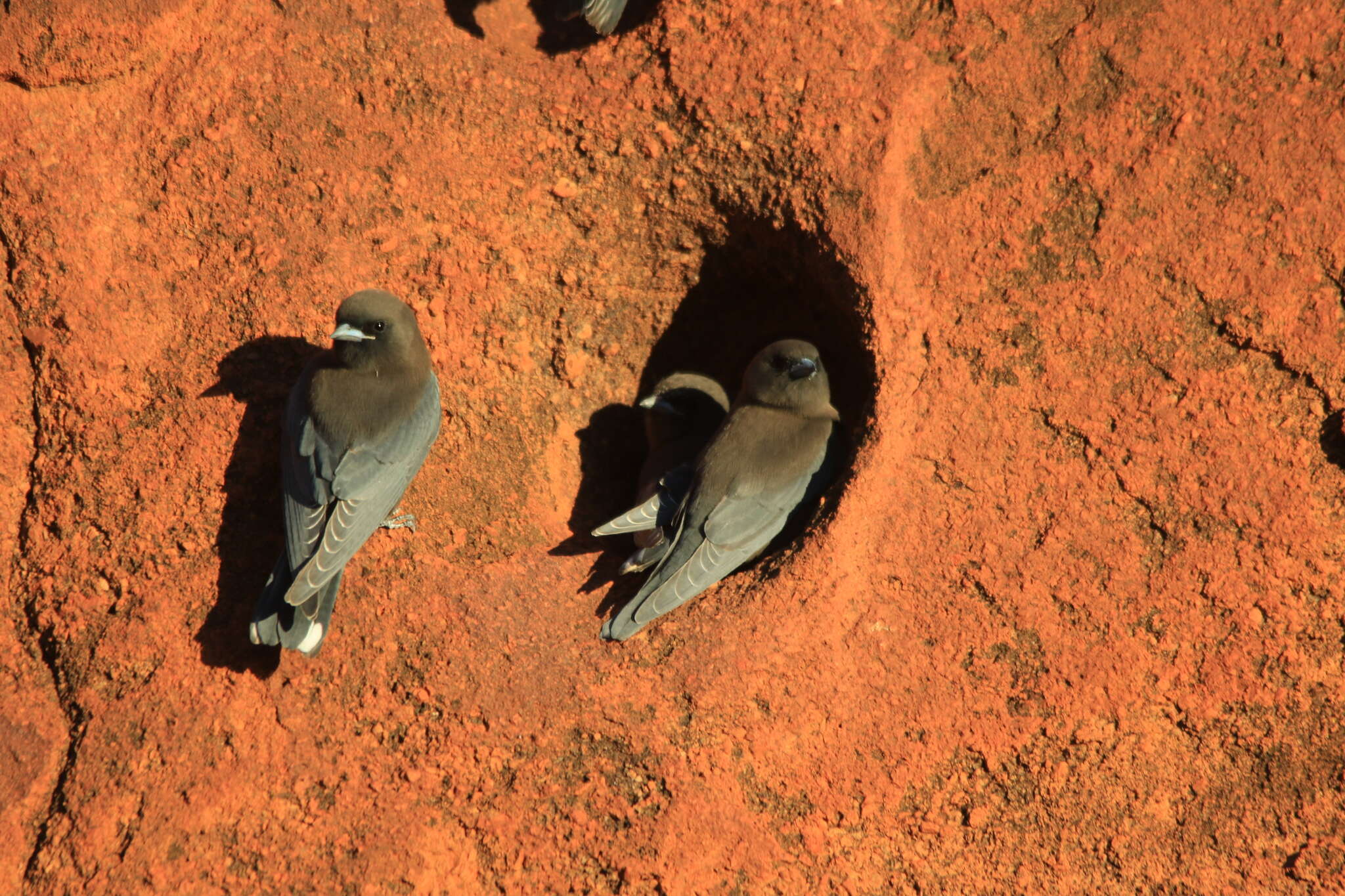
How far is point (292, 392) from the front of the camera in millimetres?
3617

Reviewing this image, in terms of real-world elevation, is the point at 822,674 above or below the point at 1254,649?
below

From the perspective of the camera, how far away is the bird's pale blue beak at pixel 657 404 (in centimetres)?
456

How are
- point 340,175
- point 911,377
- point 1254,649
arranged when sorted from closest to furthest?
1. point 1254,649
2. point 911,377
3. point 340,175

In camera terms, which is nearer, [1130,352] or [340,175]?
[1130,352]

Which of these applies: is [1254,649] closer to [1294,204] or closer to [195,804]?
[1294,204]

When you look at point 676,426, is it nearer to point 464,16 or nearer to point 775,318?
point 775,318

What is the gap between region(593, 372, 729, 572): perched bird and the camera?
4191mm

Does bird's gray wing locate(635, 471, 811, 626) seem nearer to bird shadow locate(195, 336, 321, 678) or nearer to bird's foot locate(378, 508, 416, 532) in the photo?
bird's foot locate(378, 508, 416, 532)

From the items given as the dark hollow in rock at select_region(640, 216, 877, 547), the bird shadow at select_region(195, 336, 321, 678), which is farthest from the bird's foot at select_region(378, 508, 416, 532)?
the dark hollow in rock at select_region(640, 216, 877, 547)

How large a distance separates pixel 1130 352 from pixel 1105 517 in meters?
0.62

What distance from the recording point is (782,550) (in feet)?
11.9

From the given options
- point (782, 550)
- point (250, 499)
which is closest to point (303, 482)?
point (250, 499)

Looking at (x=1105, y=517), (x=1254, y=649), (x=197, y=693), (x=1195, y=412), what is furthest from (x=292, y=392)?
(x=1254, y=649)

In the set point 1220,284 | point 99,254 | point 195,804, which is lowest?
point 195,804
